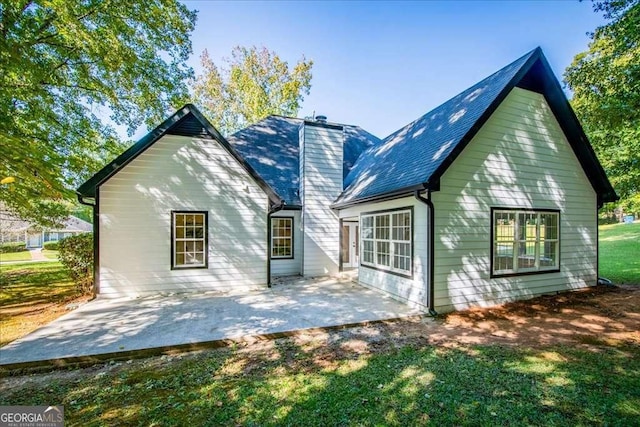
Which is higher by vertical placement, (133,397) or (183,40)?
(183,40)

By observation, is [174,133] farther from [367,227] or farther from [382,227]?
[382,227]

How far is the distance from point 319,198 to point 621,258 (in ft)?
50.0

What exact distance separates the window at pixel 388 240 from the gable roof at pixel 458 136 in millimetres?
682

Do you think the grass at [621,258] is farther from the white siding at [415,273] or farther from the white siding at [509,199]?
the white siding at [415,273]

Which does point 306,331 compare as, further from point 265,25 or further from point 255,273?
point 265,25

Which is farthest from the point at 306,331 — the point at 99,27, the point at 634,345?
the point at 99,27

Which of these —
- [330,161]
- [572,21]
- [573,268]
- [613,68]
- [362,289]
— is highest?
[572,21]

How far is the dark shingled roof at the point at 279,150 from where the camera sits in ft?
36.4

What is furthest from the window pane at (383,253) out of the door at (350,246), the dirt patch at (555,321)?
the door at (350,246)

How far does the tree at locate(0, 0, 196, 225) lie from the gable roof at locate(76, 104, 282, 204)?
0.63 m

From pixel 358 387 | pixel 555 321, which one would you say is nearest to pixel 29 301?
pixel 358 387

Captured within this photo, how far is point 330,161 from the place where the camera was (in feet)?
35.3

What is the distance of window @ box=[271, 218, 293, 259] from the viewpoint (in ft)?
35.1

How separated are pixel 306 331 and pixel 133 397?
269cm
